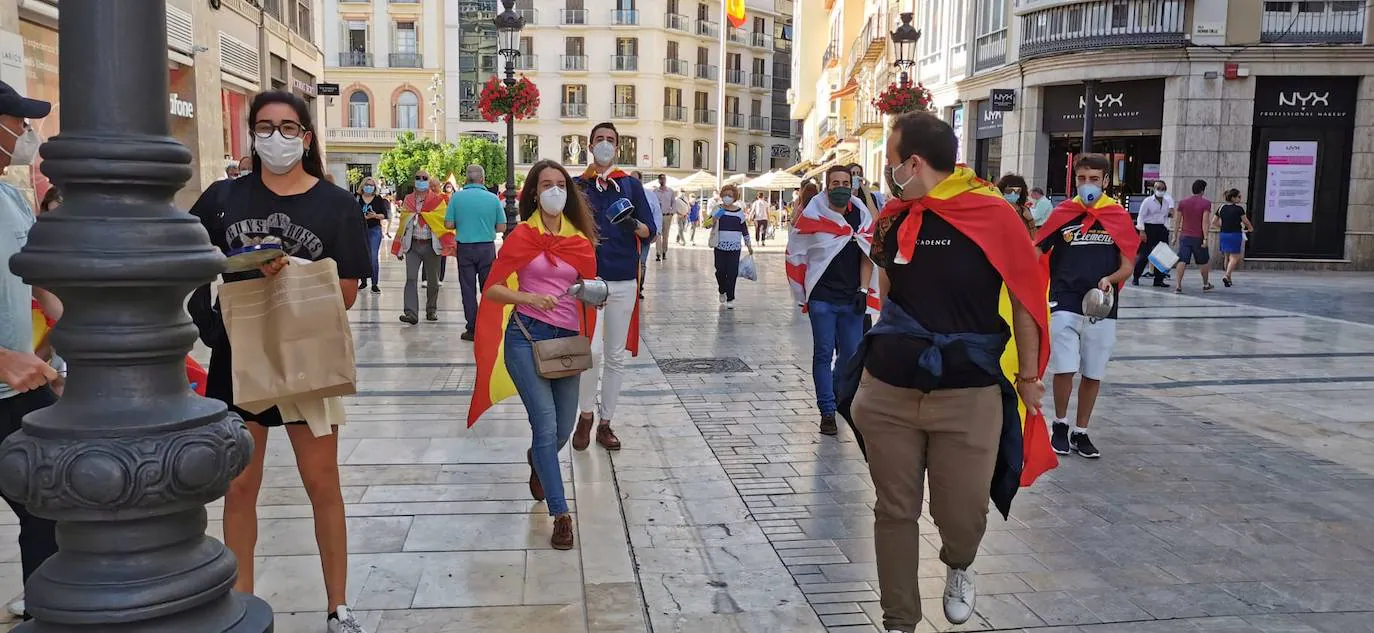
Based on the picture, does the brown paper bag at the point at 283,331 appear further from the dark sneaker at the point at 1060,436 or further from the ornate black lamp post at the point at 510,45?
the ornate black lamp post at the point at 510,45

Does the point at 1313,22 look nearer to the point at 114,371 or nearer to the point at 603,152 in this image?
the point at 603,152

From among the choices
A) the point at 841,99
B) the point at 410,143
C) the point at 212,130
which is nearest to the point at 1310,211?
the point at 212,130

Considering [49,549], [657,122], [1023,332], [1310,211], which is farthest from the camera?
[657,122]

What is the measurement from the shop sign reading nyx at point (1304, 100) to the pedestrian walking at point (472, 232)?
17812 mm

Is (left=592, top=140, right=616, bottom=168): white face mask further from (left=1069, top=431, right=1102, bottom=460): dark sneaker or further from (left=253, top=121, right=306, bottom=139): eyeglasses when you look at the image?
(left=1069, top=431, right=1102, bottom=460): dark sneaker

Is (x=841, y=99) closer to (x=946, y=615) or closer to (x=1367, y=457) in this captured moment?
(x=1367, y=457)

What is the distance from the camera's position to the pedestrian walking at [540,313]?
498cm

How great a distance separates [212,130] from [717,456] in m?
15.9

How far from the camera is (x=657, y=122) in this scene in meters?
65.6

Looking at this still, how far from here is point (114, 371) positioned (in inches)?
77.9

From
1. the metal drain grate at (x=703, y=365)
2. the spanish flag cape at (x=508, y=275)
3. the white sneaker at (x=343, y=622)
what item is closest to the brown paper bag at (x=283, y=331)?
the white sneaker at (x=343, y=622)

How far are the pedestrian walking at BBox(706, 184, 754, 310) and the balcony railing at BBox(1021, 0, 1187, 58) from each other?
1139cm

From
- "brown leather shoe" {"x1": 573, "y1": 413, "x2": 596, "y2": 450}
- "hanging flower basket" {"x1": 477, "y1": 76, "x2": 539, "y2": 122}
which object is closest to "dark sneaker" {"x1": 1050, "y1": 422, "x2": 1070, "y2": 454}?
"brown leather shoe" {"x1": 573, "y1": 413, "x2": 596, "y2": 450}

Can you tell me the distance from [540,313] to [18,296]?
86.7 inches
